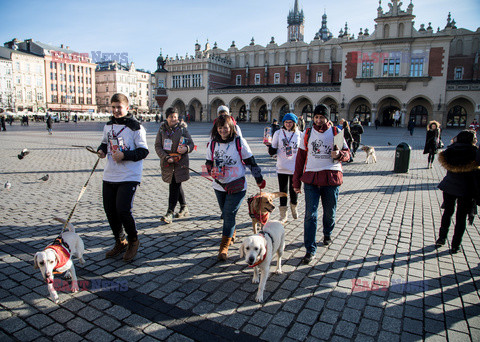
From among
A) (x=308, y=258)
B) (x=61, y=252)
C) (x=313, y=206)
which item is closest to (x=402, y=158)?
(x=313, y=206)

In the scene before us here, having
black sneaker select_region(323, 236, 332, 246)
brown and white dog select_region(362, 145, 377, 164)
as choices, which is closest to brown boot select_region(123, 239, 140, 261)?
black sneaker select_region(323, 236, 332, 246)

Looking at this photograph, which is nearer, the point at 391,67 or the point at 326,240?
the point at 326,240

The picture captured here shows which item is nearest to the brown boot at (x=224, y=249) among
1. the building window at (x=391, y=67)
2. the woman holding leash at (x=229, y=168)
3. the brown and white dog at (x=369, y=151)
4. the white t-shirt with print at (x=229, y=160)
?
the woman holding leash at (x=229, y=168)

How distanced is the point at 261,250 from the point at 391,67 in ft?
137

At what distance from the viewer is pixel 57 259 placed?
3.04 metres

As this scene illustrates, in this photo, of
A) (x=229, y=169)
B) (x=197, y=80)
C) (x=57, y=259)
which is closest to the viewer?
(x=57, y=259)

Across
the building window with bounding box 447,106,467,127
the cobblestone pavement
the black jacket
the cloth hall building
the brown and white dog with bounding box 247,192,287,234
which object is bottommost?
the cobblestone pavement

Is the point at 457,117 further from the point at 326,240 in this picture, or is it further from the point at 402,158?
the point at 326,240

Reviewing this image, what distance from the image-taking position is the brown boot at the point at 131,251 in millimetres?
3988

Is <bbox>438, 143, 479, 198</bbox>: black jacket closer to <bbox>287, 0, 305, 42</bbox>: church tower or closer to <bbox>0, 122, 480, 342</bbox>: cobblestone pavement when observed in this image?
<bbox>0, 122, 480, 342</bbox>: cobblestone pavement

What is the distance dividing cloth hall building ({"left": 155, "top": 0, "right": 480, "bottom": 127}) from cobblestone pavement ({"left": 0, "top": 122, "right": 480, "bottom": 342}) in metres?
33.2

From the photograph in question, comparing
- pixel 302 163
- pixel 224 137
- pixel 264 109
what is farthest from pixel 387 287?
pixel 264 109

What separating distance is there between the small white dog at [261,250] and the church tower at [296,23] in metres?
85.7

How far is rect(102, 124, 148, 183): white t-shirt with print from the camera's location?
3818 millimetres
